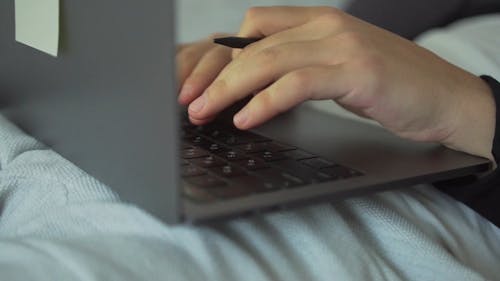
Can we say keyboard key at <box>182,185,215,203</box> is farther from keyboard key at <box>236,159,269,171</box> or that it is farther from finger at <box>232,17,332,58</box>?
finger at <box>232,17,332,58</box>

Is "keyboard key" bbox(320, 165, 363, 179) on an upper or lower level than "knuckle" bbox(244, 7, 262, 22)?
lower

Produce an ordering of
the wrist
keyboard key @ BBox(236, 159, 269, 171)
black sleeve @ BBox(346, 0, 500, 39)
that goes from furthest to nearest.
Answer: black sleeve @ BBox(346, 0, 500, 39) → the wrist → keyboard key @ BBox(236, 159, 269, 171)

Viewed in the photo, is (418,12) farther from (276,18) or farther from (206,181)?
(206,181)

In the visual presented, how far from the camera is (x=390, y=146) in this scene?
52 centimetres

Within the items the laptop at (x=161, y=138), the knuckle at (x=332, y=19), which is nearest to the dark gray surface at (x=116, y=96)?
the laptop at (x=161, y=138)

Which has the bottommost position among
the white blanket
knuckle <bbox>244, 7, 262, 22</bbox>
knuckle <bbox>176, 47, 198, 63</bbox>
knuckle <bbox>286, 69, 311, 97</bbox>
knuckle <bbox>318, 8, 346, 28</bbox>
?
the white blanket

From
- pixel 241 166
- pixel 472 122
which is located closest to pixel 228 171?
pixel 241 166

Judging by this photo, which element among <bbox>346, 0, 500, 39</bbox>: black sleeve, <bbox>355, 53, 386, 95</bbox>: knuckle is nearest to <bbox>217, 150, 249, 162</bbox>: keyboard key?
<bbox>355, 53, 386, 95</bbox>: knuckle

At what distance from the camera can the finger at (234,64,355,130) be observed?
1.49 ft

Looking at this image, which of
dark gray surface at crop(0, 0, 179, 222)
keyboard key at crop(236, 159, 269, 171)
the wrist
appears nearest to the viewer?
dark gray surface at crop(0, 0, 179, 222)

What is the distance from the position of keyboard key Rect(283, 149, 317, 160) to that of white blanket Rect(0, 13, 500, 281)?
1.7 inches

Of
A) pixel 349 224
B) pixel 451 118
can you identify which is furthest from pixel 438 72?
pixel 349 224

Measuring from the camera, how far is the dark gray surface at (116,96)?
0.31 meters

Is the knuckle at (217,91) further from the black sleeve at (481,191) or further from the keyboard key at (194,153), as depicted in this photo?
the black sleeve at (481,191)
